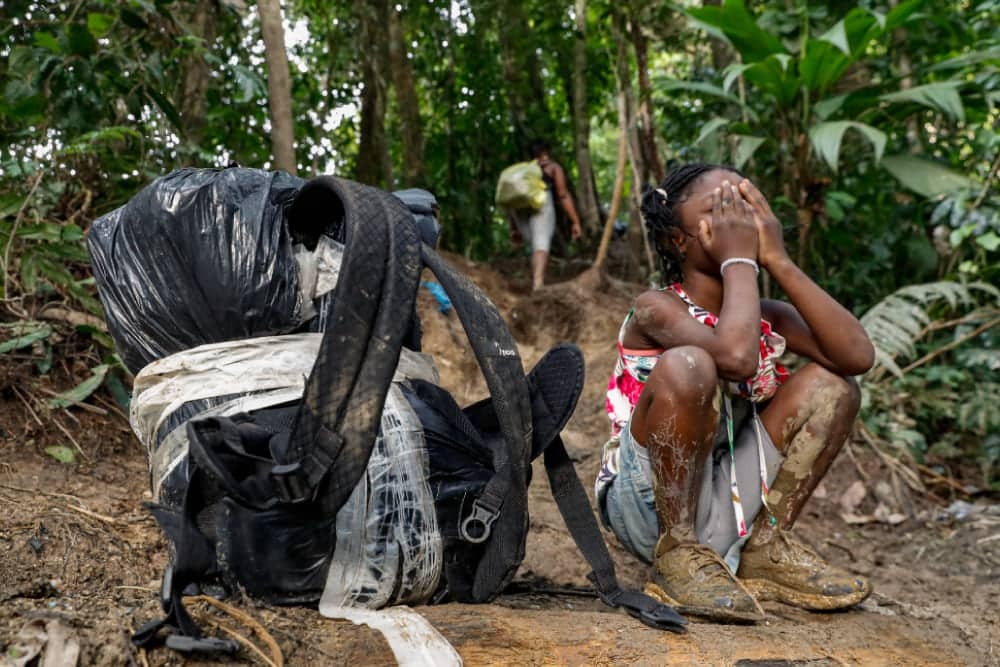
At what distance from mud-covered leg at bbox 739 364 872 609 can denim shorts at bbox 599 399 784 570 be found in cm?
4

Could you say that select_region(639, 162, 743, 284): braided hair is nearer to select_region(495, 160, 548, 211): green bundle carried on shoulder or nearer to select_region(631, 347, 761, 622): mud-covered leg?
select_region(631, 347, 761, 622): mud-covered leg

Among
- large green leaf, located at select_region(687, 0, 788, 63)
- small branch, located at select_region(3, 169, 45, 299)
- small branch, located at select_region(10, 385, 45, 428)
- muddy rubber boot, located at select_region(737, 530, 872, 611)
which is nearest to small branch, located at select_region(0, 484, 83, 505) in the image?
small branch, located at select_region(10, 385, 45, 428)

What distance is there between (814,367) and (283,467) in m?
1.49

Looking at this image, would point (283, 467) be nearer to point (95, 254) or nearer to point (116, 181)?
point (95, 254)

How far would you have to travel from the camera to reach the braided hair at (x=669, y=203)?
95.2 inches

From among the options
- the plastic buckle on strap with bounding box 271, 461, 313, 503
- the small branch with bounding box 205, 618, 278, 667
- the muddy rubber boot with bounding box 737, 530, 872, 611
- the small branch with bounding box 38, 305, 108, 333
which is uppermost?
the small branch with bounding box 38, 305, 108, 333

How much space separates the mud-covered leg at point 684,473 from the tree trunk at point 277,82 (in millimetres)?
1971

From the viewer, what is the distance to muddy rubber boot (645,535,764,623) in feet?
6.64

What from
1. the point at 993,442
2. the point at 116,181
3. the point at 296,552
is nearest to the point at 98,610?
the point at 296,552

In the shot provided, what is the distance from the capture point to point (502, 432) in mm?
1772

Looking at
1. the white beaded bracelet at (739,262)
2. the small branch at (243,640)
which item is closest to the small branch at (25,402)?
the small branch at (243,640)

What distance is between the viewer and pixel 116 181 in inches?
139

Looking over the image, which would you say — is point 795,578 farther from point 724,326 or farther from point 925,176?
point 925,176

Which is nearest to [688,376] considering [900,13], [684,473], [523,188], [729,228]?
[684,473]
